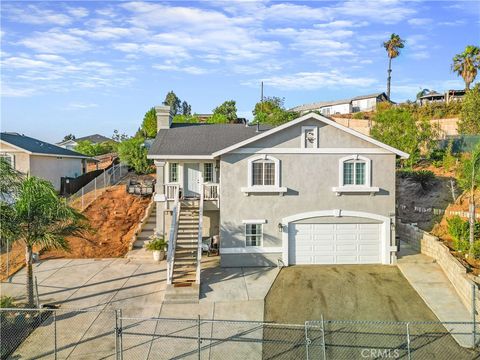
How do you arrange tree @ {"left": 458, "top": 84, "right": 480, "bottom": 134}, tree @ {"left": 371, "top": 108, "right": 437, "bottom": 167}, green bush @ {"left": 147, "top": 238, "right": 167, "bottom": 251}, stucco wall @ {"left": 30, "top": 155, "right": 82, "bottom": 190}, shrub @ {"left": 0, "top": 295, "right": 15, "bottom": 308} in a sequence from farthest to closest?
tree @ {"left": 458, "top": 84, "right": 480, "bottom": 134} → tree @ {"left": 371, "top": 108, "right": 437, "bottom": 167} → stucco wall @ {"left": 30, "top": 155, "right": 82, "bottom": 190} → green bush @ {"left": 147, "top": 238, "right": 167, "bottom": 251} → shrub @ {"left": 0, "top": 295, "right": 15, "bottom": 308}

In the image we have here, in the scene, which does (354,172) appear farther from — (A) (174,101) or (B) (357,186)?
(A) (174,101)

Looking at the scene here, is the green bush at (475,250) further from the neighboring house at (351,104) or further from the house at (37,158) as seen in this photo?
the neighboring house at (351,104)

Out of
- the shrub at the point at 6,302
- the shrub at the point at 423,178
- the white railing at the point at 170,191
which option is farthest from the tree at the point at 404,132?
the shrub at the point at 6,302

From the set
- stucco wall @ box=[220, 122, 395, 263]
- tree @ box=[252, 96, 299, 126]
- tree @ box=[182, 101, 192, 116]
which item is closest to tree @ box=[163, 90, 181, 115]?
tree @ box=[182, 101, 192, 116]

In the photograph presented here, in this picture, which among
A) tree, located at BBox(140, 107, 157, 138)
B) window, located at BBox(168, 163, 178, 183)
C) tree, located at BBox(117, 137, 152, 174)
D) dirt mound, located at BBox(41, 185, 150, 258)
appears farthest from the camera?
tree, located at BBox(140, 107, 157, 138)

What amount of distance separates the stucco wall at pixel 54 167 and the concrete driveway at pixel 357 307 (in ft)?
70.5

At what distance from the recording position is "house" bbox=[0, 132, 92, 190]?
1070 inches

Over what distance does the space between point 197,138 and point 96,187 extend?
1485cm

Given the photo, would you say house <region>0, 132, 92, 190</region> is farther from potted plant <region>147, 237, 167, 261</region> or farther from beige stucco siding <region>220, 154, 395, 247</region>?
beige stucco siding <region>220, 154, 395, 247</region>

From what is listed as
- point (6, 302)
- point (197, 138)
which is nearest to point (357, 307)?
point (6, 302)

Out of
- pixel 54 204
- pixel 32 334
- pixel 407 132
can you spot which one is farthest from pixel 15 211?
pixel 407 132

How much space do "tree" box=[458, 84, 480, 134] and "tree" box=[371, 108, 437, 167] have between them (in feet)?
30.9

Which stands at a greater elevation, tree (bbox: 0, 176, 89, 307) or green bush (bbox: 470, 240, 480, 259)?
tree (bbox: 0, 176, 89, 307)

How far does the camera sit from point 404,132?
1194 inches
